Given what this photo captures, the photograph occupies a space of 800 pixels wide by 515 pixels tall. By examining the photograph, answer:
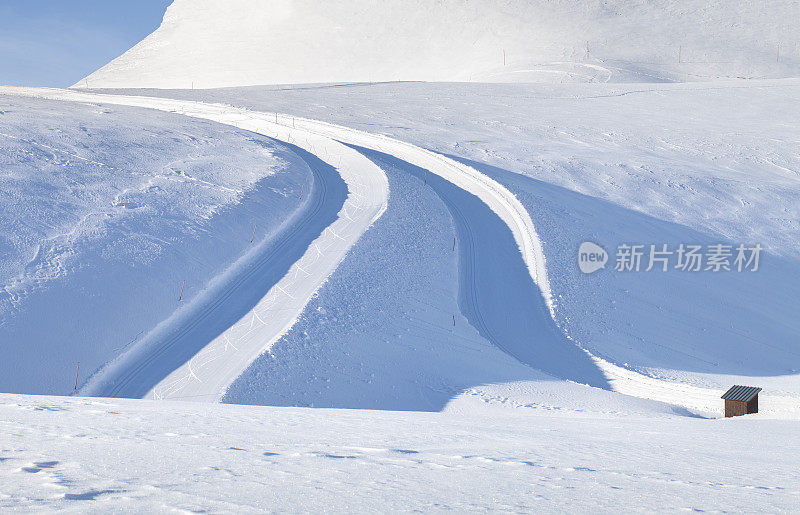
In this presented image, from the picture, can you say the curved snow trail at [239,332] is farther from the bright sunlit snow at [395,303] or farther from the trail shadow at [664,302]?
the trail shadow at [664,302]

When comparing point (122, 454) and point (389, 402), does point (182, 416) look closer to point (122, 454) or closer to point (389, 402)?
point (122, 454)

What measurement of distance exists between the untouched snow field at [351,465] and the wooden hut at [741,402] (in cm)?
510

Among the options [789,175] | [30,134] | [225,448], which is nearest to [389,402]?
[225,448]

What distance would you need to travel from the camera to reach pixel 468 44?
197 feet

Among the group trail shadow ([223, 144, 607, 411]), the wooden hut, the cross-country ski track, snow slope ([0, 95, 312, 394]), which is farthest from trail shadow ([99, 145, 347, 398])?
the wooden hut

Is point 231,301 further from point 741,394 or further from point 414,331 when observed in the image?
point 741,394

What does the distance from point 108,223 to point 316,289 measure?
4.66m

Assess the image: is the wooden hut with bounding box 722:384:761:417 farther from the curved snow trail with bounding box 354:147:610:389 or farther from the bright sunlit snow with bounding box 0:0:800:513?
the curved snow trail with bounding box 354:147:610:389

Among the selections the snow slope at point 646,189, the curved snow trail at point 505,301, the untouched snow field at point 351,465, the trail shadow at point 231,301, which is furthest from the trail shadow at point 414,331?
the untouched snow field at point 351,465

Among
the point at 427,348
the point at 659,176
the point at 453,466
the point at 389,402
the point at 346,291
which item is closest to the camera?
the point at 453,466

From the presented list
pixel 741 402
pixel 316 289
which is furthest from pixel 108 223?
pixel 741 402

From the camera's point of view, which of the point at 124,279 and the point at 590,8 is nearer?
the point at 124,279

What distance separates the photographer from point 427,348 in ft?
40.3

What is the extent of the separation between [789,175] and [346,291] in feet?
59.9
